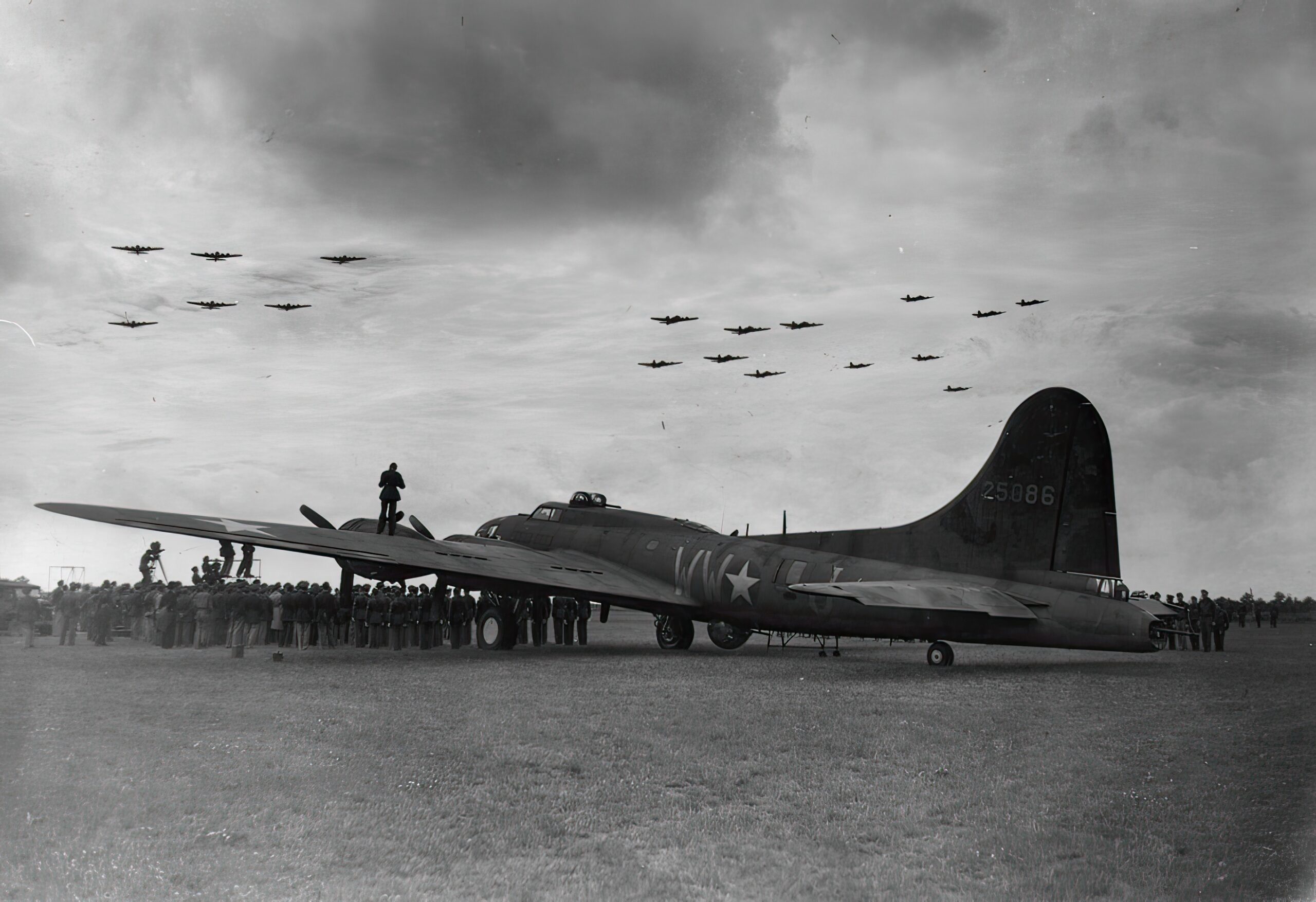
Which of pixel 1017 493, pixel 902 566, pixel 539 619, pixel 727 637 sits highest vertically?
pixel 1017 493

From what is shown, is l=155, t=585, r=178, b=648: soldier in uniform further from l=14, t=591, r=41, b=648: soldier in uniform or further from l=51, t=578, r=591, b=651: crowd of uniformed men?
l=14, t=591, r=41, b=648: soldier in uniform

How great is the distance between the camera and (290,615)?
27844 millimetres

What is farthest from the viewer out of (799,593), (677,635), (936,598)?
(677,635)

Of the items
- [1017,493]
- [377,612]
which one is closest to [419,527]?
[377,612]

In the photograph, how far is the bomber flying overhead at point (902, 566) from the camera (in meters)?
19.6

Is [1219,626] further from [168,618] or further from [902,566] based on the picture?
[168,618]

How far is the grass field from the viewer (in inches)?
311

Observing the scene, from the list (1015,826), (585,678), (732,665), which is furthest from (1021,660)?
(1015,826)

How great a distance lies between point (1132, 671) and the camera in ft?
66.3

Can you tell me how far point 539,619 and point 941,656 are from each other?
529 inches

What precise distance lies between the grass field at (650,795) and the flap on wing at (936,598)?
10.1 feet

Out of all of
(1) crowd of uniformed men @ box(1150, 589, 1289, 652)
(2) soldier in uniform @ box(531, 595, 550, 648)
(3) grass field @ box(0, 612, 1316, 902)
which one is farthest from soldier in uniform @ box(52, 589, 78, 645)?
(1) crowd of uniformed men @ box(1150, 589, 1289, 652)

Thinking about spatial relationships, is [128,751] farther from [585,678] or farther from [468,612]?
[468,612]

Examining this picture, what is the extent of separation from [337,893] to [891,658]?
793 inches
